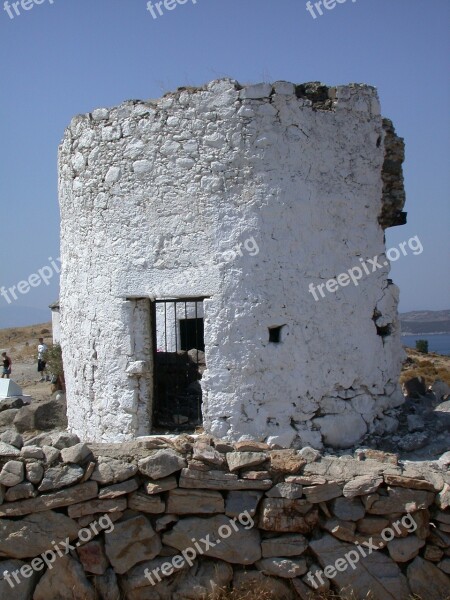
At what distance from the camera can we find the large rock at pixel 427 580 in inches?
173

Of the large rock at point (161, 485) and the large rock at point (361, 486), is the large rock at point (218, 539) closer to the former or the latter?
the large rock at point (161, 485)

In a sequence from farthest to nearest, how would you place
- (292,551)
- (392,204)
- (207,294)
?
(392,204)
(207,294)
(292,551)

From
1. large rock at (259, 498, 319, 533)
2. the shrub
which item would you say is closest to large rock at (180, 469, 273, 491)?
large rock at (259, 498, 319, 533)

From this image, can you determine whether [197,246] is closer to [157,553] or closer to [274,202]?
[274,202]

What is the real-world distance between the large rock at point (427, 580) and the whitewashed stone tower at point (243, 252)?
8.39 feet

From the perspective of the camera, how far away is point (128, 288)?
23.5 feet

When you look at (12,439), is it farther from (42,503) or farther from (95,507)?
(95,507)

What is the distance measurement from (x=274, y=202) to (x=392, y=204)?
5.83 ft

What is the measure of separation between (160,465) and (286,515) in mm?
907

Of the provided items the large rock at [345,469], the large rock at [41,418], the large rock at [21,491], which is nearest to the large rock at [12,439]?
the large rock at [21,491]

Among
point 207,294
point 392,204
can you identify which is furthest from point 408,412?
point 207,294

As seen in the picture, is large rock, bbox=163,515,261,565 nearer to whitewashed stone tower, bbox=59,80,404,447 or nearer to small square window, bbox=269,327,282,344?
whitewashed stone tower, bbox=59,80,404,447

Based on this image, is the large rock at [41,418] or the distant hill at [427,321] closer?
the large rock at [41,418]

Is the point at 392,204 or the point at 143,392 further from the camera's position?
the point at 392,204
